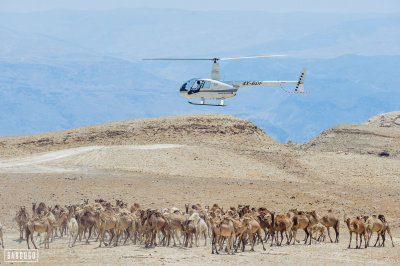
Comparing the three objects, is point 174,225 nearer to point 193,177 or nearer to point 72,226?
point 72,226

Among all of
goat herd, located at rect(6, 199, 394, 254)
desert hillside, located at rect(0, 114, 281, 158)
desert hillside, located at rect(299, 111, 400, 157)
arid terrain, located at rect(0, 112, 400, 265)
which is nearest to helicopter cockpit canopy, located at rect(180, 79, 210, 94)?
arid terrain, located at rect(0, 112, 400, 265)

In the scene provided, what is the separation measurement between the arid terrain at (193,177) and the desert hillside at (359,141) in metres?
0.33

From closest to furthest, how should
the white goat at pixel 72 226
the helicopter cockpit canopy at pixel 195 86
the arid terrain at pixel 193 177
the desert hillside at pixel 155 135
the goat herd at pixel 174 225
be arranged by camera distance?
the arid terrain at pixel 193 177, the goat herd at pixel 174 225, the white goat at pixel 72 226, the helicopter cockpit canopy at pixel 195 86, the desert hillside at pixel 155 135

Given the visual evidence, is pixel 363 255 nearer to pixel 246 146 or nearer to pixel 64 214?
pixel 64 214

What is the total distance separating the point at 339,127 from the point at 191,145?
32.9 meters

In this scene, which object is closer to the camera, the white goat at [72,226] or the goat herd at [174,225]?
the goat herd at [174,225]

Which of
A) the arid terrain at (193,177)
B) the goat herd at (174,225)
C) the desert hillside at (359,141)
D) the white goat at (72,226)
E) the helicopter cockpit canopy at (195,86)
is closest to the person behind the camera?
the arid terrain at (193,177)

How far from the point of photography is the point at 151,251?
2747 cm

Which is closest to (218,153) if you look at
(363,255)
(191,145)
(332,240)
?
(191,145)

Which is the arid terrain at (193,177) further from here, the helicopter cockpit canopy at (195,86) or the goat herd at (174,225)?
the helicopter cockpit canopy at (195,86)

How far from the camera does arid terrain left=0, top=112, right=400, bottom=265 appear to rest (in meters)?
27.7

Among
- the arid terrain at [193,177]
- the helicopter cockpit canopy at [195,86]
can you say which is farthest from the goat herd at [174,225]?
the helicopter cockpit canopy at [195,86]

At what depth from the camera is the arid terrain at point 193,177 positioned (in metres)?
27.7

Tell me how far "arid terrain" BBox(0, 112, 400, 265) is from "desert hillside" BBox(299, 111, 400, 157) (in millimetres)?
332
